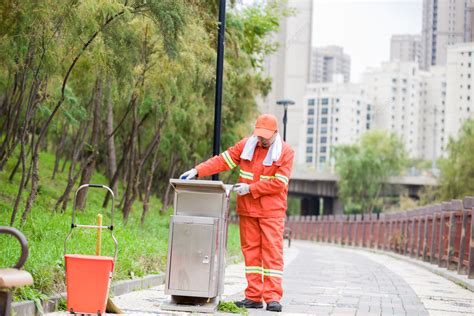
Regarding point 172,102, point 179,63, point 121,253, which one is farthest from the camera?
point 172,102

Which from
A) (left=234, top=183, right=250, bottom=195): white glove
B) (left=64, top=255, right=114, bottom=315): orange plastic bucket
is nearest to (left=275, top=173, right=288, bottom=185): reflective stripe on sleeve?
(left=234, top=183, right=250, bottom=195): white glove

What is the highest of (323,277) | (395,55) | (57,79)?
(395,55)

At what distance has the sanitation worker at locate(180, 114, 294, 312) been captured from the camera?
8.48 m

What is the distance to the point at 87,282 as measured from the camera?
6754 millimetres

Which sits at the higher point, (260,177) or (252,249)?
(260,177)

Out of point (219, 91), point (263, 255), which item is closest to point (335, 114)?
point (219, 91)

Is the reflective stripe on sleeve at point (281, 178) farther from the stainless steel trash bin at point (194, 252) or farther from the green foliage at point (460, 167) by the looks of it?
the green foliage at point (460, 167)

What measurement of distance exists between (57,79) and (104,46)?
181 centimetres

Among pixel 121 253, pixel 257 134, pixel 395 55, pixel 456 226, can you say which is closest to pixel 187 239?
pixel 257 134

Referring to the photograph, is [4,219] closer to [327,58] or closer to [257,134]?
[257,134]

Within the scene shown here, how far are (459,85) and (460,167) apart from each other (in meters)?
23.9

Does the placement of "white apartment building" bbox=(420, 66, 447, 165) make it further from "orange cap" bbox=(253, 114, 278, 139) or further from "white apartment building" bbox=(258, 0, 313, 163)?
"orange cap" bbox=(253, 114, 278, 139)

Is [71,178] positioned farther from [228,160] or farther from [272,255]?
[272,255]

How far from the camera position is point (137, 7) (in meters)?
12.2
